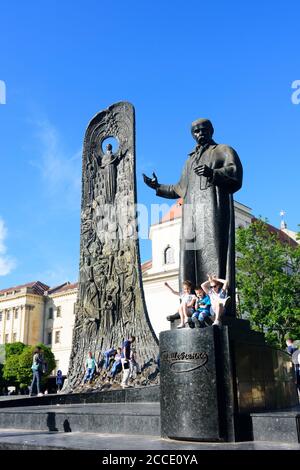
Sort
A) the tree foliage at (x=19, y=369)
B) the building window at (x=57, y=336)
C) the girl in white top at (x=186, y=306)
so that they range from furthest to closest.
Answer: the building window at (x=57, y=336)
the tree foliage at (x=19, y=369)
the girl in white top at (x=186, y=306)

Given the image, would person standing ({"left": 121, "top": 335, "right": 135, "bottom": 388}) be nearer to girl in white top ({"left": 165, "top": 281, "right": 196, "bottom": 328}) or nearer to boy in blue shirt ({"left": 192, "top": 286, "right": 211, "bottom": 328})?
girl in white top ({"left": 165, "top": 281, "right": 196, "bottom": 328})

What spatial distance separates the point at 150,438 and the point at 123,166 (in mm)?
13083

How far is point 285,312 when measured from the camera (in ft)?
86.7

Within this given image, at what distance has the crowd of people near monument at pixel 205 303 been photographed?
5.54 meters

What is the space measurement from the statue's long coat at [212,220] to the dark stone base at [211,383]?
1106 millimetres

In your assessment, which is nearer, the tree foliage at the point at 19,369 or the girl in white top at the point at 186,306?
the girl in white top at the point at 186,306

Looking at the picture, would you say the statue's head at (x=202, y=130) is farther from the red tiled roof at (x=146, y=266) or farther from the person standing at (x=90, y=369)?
the red tiled roof at (x=146, y=266)

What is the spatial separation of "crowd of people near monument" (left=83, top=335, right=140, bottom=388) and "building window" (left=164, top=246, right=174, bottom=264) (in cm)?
2806

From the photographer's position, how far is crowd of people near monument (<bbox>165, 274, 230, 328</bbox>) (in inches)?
218

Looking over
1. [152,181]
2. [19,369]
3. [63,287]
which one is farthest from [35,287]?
[152,181]

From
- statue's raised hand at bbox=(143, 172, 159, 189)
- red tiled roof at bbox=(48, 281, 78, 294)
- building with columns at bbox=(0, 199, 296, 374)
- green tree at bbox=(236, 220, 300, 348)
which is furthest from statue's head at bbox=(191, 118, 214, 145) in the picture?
red tiled roof at bbox=(48, 281, 78, 294)

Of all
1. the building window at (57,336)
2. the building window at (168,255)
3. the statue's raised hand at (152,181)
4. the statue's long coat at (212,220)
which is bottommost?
the statue's long coat at (212,220)
